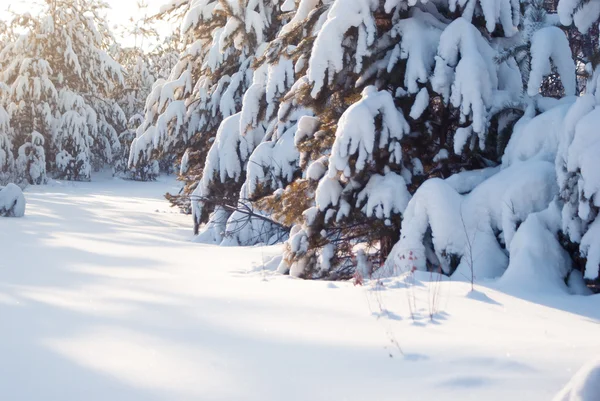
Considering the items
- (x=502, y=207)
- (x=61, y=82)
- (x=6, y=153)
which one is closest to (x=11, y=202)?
(x=502, y=207)

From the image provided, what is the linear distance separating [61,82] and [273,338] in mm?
24856

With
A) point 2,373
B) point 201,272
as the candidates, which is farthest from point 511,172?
point 2,373

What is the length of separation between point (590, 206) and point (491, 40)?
2.69 metres

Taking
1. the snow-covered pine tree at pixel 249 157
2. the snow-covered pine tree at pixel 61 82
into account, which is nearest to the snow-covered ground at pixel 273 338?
the snow-covered pine tree at pixel 249 157

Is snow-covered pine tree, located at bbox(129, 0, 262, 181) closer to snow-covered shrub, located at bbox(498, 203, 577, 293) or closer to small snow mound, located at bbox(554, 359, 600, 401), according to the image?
snow-covered shrub, located at bbox(498, 203, 577, 293)

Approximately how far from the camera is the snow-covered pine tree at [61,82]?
23297 mm

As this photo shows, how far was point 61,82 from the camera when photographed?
25.0 m

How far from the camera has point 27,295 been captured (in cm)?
441

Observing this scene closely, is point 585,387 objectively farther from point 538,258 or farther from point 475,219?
point 475,219

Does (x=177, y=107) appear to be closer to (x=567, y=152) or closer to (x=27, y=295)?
(x=27, y=295)

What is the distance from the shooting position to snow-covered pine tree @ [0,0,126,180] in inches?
917

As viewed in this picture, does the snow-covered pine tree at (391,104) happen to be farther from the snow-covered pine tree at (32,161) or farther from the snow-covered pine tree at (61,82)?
the snow-covered pine tree at (61,82)

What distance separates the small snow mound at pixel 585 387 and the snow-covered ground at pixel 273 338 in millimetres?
480

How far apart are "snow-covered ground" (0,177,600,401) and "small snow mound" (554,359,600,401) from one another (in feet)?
1.57
